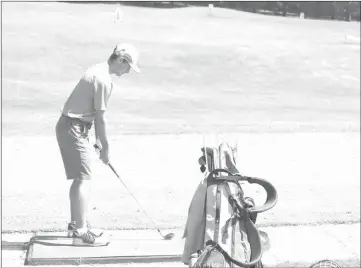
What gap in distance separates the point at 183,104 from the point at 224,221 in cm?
518

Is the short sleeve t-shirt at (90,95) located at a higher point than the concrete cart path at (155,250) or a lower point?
higher

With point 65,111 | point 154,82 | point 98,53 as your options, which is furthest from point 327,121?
point 65,111

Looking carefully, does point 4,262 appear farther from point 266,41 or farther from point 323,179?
point 266,41

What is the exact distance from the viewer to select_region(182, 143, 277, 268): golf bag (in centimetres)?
469

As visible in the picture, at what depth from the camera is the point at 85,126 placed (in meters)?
6.61

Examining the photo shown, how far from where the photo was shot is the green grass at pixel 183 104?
815 cm

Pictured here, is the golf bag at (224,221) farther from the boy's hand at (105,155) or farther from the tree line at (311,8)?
the tree line at (311,8)

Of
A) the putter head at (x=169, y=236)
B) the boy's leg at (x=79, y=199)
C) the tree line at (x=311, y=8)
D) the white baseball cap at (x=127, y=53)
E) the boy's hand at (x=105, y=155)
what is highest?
the tree line at (x=311, y=8)

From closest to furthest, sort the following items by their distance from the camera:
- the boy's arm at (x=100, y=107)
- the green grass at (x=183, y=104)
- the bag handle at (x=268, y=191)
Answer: the bag handle at (x=268, y=191) < the boy's arm at (x=100, y=107) < the green grass at (x=183, y=104)

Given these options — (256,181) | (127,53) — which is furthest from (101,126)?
(256,181)

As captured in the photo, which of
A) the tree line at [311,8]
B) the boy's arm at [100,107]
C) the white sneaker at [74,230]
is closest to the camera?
the boy's arm at [100,107]

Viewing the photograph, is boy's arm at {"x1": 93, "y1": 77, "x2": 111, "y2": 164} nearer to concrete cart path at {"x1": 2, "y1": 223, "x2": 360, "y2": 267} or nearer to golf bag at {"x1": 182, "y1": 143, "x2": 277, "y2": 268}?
concrete cart path at {"x1": 2, "y1": 223, "x2": 360, "y2": 267}

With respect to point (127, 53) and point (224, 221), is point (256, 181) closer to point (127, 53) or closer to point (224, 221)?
point (224, 221)

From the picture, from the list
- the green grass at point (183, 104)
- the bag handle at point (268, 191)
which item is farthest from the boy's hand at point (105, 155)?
the bag handle at point (268, 191)
